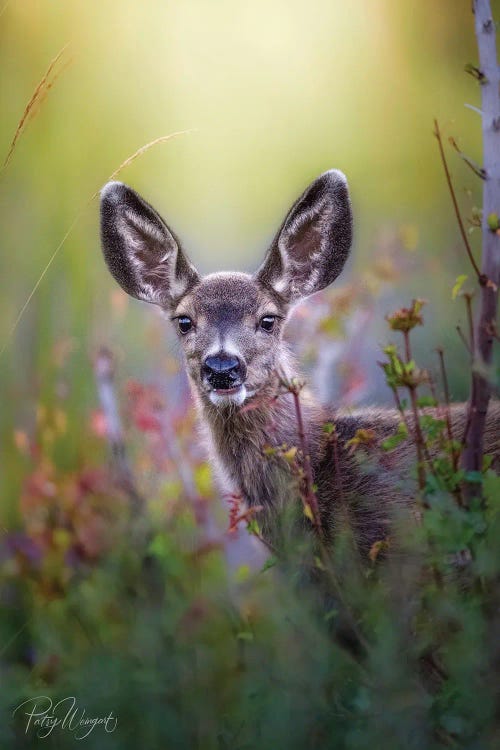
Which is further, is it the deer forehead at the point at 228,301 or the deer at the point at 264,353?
the deer forehead at the point at 228,301

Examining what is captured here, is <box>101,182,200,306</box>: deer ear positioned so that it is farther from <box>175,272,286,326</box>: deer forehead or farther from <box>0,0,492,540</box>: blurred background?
<box>0,0,492,540</box>: blurred background

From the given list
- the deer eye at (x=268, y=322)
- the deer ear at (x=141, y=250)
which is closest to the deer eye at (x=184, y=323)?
the deer ear at (x=141, y=250)

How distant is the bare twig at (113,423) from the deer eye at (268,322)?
1.15 metres

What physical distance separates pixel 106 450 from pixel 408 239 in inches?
90.4

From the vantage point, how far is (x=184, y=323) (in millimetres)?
4629

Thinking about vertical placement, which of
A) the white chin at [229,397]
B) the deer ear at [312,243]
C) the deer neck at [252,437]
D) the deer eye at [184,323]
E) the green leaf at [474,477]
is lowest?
the deer neck at [252,437]

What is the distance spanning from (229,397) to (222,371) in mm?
133

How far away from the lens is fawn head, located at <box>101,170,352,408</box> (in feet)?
14.3

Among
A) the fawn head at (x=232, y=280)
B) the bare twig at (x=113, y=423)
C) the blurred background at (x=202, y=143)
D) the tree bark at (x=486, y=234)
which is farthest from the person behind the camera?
the blurred background at (x=202, y=143)

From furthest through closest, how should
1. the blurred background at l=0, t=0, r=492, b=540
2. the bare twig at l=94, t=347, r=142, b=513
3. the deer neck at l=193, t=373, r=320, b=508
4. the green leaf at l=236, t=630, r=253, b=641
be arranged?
the blurred background at l=0, t=0, r=492, b=540 → the bare twig at l=94, t=347, r=142, b=513 → the deer neck at l=193, t=373, r=320, b=508 → the green leaf at l=236, t=630, r=253, b=641

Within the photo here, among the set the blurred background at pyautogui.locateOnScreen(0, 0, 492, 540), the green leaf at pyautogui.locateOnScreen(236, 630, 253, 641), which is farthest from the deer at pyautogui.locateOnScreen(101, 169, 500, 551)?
the green leaf at pyautogui.locateOnScreen(236, 630, 253, 641)

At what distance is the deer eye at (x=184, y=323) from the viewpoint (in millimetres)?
4605

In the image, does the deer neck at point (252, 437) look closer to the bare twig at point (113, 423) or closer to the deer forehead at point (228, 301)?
the deer forehead at point (228, 301)

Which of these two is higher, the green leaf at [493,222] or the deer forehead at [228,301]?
the green leaf at [493,222]
